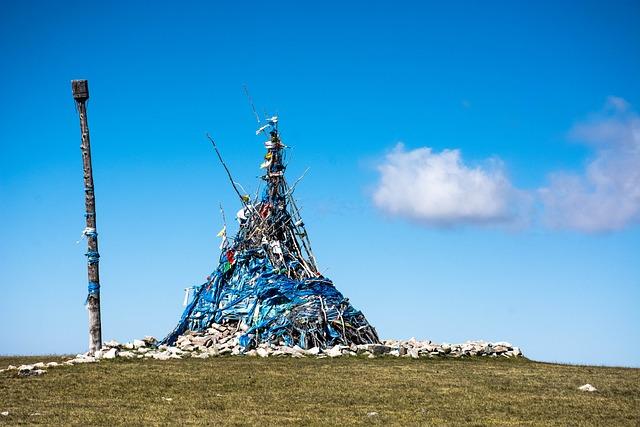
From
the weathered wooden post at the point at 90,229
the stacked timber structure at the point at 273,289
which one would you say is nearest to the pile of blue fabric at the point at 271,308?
the stacked timber structure at the point at 273,289

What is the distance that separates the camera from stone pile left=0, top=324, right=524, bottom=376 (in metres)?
29.7

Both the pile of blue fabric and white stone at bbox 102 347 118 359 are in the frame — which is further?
the pile of blue fabric

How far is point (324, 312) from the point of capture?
1262 inches

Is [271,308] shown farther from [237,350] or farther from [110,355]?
[110,355]

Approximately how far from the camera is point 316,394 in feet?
74.1

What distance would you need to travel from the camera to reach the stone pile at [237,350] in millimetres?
29688

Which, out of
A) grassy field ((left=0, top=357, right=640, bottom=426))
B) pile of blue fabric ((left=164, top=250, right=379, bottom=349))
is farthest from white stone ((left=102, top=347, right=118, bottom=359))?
pile of blue fabric ((left=164, top=250, right=379, bottom=349))

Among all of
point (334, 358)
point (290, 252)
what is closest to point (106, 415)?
point (334, 358)

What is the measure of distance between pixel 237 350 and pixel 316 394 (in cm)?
839

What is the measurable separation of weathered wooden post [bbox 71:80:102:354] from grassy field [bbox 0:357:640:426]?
98.3 inches

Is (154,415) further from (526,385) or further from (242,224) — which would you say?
(242,224)

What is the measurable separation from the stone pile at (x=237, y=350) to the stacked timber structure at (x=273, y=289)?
54 centimetres

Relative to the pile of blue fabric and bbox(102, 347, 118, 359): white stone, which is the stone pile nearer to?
bbox(102, 347, 118, 359): white stone

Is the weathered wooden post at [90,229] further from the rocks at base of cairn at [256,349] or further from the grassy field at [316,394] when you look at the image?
the grassy field at [316,394]
